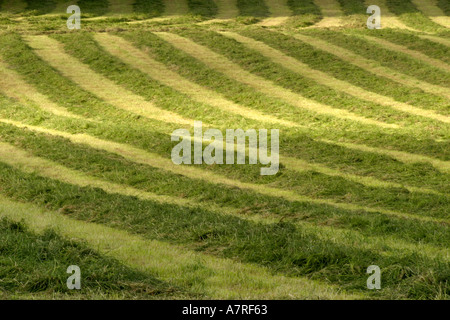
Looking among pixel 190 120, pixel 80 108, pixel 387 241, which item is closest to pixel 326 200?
pixel 387 241

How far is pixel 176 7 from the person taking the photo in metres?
41.1

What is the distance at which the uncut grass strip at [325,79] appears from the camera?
24497 mm

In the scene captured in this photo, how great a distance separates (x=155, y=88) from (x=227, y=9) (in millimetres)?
15793

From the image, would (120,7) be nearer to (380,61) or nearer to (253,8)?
(253,8)

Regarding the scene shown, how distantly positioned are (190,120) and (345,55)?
1106cm

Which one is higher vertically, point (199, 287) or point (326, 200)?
point (199, 287)

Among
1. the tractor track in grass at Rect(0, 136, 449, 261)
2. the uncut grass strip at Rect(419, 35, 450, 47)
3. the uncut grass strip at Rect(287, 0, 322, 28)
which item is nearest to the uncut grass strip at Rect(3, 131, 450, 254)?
the tractor track in grass at Rect(0, 136, 449, 261)

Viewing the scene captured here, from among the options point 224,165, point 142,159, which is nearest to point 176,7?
point 142,159

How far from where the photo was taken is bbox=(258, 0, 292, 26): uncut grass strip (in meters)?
38.0

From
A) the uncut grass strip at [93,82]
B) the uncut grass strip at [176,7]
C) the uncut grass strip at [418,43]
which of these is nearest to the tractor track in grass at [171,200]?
the uncut grass strip at [93,82]

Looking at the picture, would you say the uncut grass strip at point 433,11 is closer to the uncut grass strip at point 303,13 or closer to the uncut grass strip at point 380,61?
the uncut grass strip at point 303,13

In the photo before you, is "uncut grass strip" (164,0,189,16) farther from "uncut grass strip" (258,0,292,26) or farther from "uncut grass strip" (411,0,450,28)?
"uncut grass strip" (411,0,450,28)
